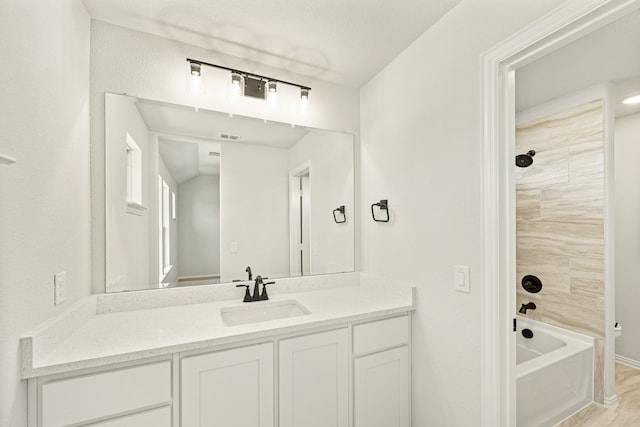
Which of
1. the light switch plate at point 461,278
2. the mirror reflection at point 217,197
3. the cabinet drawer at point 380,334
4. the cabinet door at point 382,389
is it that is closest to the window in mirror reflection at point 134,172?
the mirror reflection at point 217,197

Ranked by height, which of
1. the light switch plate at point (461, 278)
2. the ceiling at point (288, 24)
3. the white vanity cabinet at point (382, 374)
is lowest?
the white vanity cabinet at point (382, 374)

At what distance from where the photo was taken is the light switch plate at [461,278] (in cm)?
139

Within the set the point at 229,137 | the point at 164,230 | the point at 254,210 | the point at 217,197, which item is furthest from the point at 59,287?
the point at 229,137

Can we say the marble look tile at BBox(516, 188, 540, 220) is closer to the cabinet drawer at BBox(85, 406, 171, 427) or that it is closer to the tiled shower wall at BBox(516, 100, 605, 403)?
the tiled shower wall at BBox(516, 100, 605, 403)

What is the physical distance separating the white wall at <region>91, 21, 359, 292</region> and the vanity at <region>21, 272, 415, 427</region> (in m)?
Result: 0.43

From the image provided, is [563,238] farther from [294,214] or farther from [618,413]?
[294,214]

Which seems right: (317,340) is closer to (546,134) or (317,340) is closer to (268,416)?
(268,416)

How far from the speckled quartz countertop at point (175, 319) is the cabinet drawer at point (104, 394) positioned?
6 centimetres

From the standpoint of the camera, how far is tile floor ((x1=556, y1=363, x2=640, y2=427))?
1.98 m

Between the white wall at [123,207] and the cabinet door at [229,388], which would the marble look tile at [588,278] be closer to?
the cabinet door at [229,388]

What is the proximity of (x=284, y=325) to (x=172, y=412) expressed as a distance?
545 mm

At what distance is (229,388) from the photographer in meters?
1.26

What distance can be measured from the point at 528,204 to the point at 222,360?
2834mm

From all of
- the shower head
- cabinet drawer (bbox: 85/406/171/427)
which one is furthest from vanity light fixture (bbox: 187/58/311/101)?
the shower head
